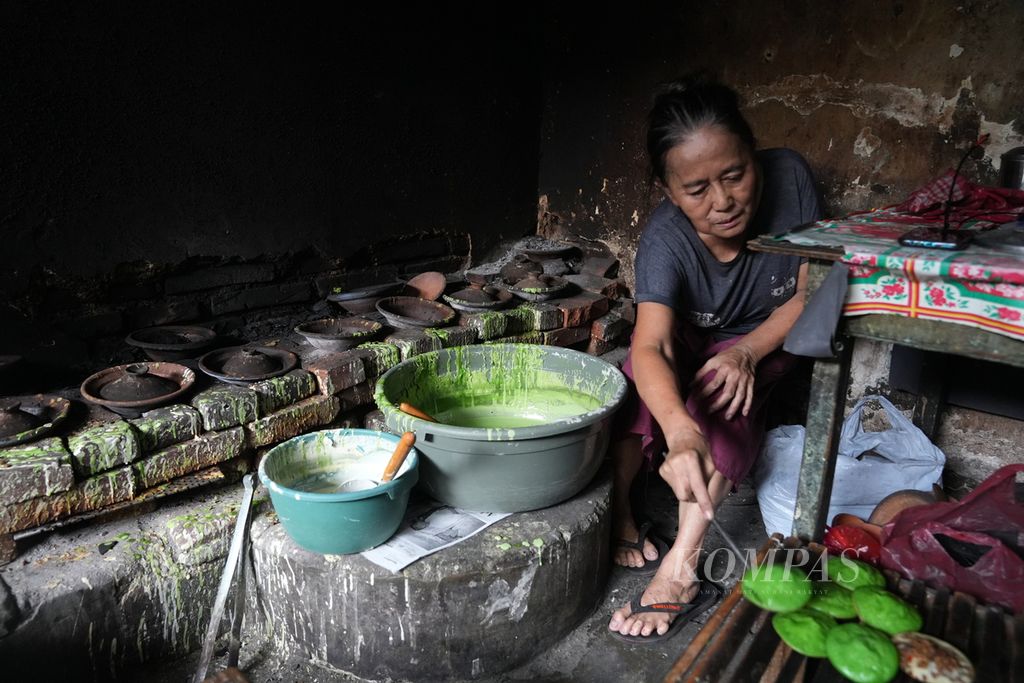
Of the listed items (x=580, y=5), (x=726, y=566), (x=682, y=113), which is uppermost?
(x=580, y=5)

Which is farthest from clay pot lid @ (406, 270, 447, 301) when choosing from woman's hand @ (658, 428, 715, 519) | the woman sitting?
woman's hand @ (658, 428, 715, 519)

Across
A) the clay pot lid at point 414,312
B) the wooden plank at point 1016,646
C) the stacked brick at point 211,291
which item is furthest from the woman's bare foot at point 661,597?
the stacked brick at point 211,291

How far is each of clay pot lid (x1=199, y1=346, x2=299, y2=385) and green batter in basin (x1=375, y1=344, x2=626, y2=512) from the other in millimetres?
403

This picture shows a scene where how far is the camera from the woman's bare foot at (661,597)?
1963 millimetres

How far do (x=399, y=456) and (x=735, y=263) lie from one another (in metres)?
1.16

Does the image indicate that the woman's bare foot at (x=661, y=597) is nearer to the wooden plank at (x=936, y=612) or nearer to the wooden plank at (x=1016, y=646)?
the wooden plank at (x=936, y=612)

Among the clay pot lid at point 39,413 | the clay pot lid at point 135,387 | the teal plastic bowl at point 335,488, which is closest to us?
the teal plastic bowl at point 335,488

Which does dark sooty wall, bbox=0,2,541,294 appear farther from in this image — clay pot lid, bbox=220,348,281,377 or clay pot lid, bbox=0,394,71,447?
clay pot lid, bbox=220,348,281,377

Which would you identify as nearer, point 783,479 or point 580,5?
point 783,479

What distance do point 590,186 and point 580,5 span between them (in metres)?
0.87

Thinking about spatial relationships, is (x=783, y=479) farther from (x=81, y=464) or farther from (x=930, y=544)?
(x=81, y=464)

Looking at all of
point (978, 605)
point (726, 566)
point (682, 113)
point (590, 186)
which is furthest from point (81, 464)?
point (590, 186)

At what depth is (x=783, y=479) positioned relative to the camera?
232 cm

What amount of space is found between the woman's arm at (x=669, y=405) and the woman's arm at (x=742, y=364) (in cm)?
11
